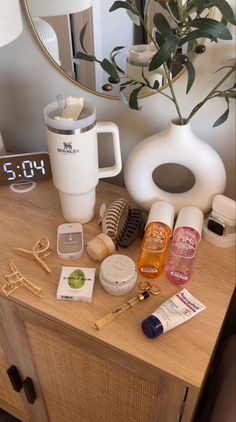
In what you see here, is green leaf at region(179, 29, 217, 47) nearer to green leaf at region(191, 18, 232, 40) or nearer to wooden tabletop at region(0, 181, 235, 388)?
green leaf at region(191, 18, 232, 40)

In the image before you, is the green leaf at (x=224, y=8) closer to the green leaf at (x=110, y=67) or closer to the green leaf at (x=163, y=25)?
the green leaf at (x=163, y=25)

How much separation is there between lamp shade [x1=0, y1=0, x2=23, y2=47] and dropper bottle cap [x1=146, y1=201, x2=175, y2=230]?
17.1 inches

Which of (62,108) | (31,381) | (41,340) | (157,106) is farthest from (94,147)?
(31,381)

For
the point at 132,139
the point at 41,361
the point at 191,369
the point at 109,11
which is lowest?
the point at 41,361

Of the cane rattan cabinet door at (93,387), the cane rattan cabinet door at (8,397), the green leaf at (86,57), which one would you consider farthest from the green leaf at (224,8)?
the cane rattan cabinet door at (8,397)

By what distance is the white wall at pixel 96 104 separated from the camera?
2.59 feet

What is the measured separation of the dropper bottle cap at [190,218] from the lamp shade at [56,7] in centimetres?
50

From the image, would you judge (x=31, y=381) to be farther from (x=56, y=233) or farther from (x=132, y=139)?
(x=132, y=139)

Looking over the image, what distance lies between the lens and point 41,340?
0.76m

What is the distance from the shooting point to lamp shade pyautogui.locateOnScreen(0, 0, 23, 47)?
654 millimetres

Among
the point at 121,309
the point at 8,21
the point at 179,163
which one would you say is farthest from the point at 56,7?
the point at 121,309

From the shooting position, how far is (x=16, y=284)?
0.71 m

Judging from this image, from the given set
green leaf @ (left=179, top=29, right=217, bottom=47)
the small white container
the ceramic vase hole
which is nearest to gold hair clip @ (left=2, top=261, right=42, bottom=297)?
the small white container

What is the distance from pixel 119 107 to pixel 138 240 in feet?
1.12
